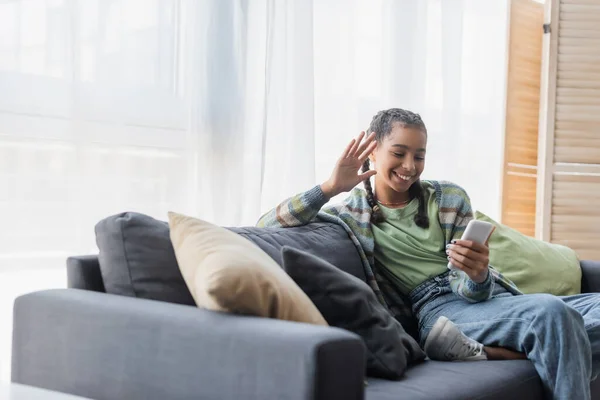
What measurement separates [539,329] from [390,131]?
77cm

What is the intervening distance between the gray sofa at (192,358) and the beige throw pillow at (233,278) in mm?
39

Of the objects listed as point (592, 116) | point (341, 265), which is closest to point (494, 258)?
point (341, 265)

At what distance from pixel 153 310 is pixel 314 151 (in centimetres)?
163

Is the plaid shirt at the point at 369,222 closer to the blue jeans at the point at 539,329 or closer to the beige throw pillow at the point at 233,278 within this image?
the blue jeans at the point at 539,329

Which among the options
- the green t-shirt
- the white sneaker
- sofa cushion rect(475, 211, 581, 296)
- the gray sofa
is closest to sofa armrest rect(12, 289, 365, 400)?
the gray sofa

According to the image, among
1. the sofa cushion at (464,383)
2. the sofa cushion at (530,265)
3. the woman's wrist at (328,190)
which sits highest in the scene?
the woman's wrist at (328,190)

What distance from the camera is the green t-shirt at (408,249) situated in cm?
245

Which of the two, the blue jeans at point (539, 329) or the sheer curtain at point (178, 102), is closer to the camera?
the blue jeans at point (539, 329)

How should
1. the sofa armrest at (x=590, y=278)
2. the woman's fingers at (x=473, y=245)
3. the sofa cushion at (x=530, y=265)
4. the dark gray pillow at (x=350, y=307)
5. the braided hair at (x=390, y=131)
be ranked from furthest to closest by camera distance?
the sofa armrest at (x=590, y=278) < the sofa cushion at (x=530, y=265) < the braided hair at (x=390, y=131) < the woman's fingers at (x=473, y=245) < the dark gray pillow at (x=350, y=307)

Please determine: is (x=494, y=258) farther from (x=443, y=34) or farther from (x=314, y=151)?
(x=443, y=34)

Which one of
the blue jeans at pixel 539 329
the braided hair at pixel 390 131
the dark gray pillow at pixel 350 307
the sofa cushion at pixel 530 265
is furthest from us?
the sofa cushion at pixel 530 265

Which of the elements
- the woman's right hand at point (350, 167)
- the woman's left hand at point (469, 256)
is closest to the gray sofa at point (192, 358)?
the woman's left hand at point (469, 256)

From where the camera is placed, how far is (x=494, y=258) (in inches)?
115

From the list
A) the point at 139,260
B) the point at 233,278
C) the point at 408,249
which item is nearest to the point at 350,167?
the point at 408,249
